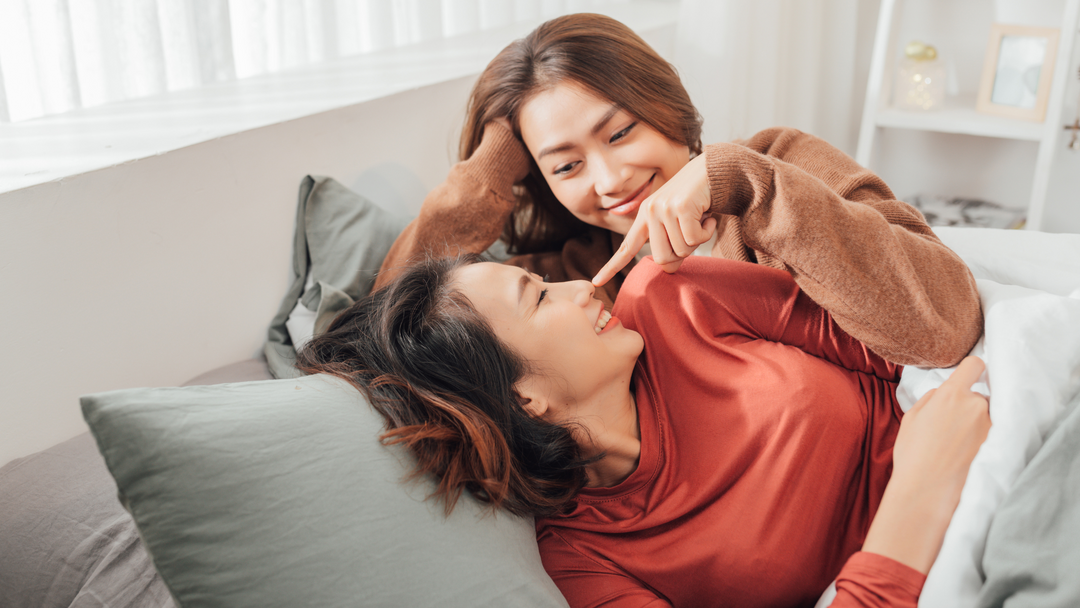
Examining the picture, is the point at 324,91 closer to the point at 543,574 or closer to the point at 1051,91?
the point at 543,574

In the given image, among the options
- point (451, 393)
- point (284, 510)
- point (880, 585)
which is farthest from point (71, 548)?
point (880, 585)

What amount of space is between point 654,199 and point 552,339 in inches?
8.5

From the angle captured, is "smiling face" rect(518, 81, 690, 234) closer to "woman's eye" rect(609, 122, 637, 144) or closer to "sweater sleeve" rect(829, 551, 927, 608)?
"woman's eye" rect(609, 122, 637, 144)

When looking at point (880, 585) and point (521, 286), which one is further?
point (521, 286)

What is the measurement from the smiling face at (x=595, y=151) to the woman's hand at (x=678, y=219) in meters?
0.22

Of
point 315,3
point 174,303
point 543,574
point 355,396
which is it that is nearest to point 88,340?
point 174,303

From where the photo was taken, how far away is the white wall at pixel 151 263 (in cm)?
84

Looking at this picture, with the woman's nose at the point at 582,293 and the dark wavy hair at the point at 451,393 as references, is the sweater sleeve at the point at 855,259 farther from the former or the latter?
the dark wavy hair at the point at 451,393

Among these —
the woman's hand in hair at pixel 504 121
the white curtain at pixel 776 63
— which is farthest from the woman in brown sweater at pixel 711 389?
the white curtain at pixel 776 63

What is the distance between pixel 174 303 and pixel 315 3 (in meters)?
0.89

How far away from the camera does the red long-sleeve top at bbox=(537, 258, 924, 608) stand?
81 cm

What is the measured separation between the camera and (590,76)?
111 cm

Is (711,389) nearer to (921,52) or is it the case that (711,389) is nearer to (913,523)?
(913,523)

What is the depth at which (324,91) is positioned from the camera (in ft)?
4.50
